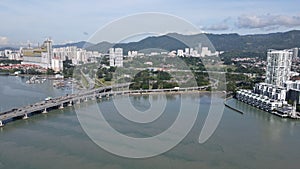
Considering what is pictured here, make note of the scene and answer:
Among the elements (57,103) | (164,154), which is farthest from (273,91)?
A: (57,103)

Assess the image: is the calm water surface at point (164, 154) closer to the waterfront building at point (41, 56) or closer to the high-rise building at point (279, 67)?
the high-rise building at point (279, 67)

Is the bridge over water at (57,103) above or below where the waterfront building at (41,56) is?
below

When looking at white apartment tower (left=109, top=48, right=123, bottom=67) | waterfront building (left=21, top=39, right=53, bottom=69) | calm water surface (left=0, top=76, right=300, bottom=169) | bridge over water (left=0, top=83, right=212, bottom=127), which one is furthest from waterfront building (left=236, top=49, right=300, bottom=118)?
waterfront building (left=21, top=39, right=53, bottom=69)

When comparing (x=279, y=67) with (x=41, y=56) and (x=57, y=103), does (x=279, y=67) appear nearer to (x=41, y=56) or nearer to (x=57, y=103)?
(x=57, y=103)

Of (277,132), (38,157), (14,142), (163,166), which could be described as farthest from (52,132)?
(277,132)

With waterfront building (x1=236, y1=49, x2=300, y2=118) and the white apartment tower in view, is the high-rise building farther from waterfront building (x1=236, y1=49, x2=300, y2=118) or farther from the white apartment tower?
the white apartment tower

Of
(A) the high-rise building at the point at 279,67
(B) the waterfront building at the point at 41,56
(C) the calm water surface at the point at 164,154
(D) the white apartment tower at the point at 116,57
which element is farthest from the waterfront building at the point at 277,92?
(B) the waterfront building at the point at 41,56
